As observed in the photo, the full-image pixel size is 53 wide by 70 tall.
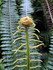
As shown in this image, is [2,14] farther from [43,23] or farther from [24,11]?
[43,23]

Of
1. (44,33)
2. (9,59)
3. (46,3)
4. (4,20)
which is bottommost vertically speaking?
A: (9,59)

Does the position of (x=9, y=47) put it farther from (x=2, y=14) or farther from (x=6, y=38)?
(x=2, y=14)

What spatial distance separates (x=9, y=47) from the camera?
1031 millimetres

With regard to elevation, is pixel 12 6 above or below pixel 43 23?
above

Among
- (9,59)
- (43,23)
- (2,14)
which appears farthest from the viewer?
(43,23)

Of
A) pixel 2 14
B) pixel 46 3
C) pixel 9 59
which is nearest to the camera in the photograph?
pixel 9 59

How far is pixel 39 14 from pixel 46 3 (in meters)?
0.15

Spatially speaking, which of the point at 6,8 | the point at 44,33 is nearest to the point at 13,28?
the point at 6,8

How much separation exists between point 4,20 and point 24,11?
0.15 metres

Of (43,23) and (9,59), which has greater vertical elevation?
(43,23)

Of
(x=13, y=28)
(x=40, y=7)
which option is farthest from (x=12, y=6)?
(x=40, y=7)

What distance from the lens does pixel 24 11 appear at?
1.14 meters

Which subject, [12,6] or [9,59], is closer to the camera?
[9,59]

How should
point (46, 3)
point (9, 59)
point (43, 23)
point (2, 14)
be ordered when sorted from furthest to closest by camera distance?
point (43, 23) < point (46, 3) < point (2, 14) < point (9, 59)
